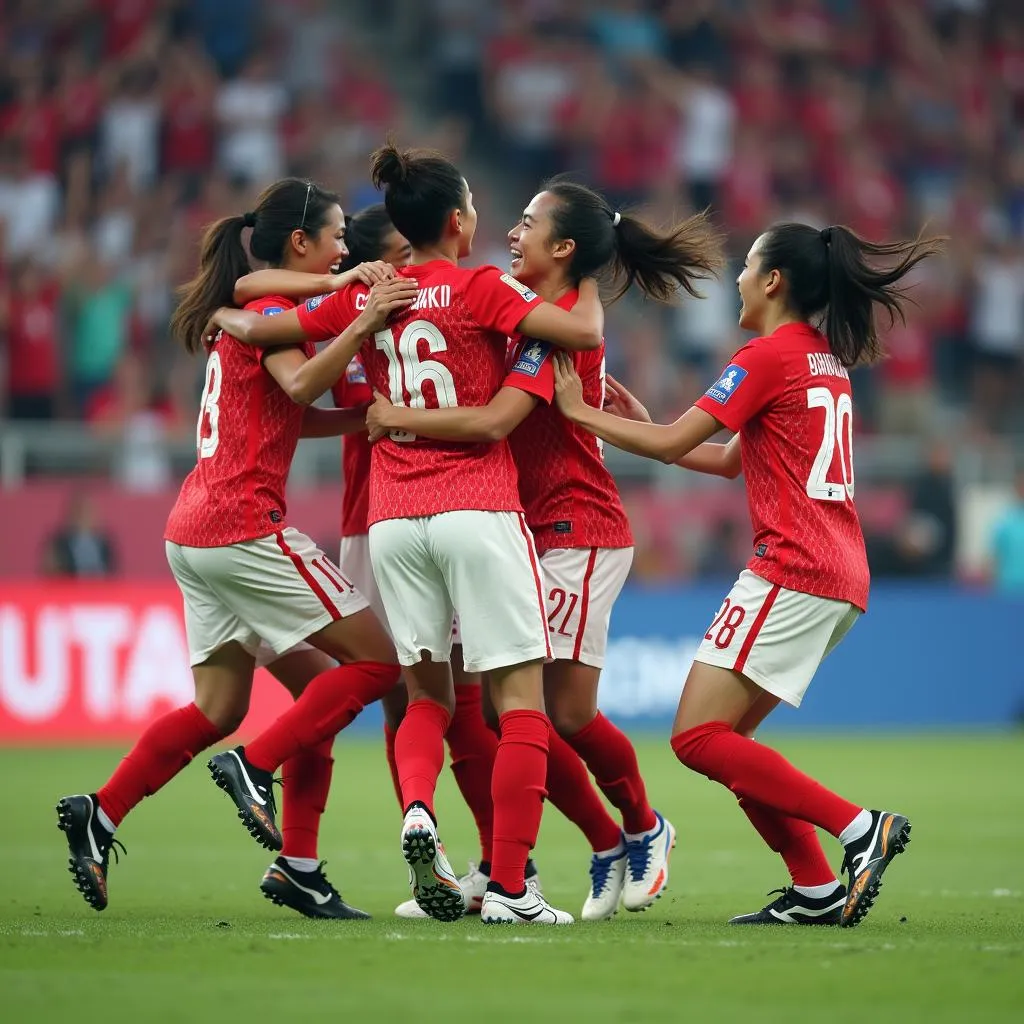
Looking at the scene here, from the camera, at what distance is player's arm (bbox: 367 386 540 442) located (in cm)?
546

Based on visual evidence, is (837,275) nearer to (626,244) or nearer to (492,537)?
(626,244)

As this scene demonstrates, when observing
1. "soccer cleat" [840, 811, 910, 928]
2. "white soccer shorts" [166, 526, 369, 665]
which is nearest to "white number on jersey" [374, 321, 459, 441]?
"white soccer shorts" [166, 526, 369, 665]

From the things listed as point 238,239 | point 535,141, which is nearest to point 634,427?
point 238,239

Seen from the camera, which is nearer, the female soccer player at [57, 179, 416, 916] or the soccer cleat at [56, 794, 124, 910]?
the soccer cleat at [56, 794, 124, 910]

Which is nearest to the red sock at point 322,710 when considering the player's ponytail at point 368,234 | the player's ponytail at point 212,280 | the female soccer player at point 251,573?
the female soccer player at point 251,573

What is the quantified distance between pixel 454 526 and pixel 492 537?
119mm

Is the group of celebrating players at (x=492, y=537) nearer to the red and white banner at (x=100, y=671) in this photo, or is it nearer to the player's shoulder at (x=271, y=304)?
the player's shoulder at (x=271, y=304)

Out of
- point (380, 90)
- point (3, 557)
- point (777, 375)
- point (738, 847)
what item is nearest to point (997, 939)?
point (777, 375)

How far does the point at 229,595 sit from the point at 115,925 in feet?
3.62

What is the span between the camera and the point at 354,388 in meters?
6.32

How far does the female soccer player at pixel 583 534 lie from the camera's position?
5863 mm

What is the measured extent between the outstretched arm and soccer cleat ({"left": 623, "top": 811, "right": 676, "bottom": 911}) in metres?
1.34

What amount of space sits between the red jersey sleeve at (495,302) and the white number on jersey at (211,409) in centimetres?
100

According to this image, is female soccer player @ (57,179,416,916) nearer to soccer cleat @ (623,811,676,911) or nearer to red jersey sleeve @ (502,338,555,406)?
red jersey sleeve @ (502,338,555,406)
